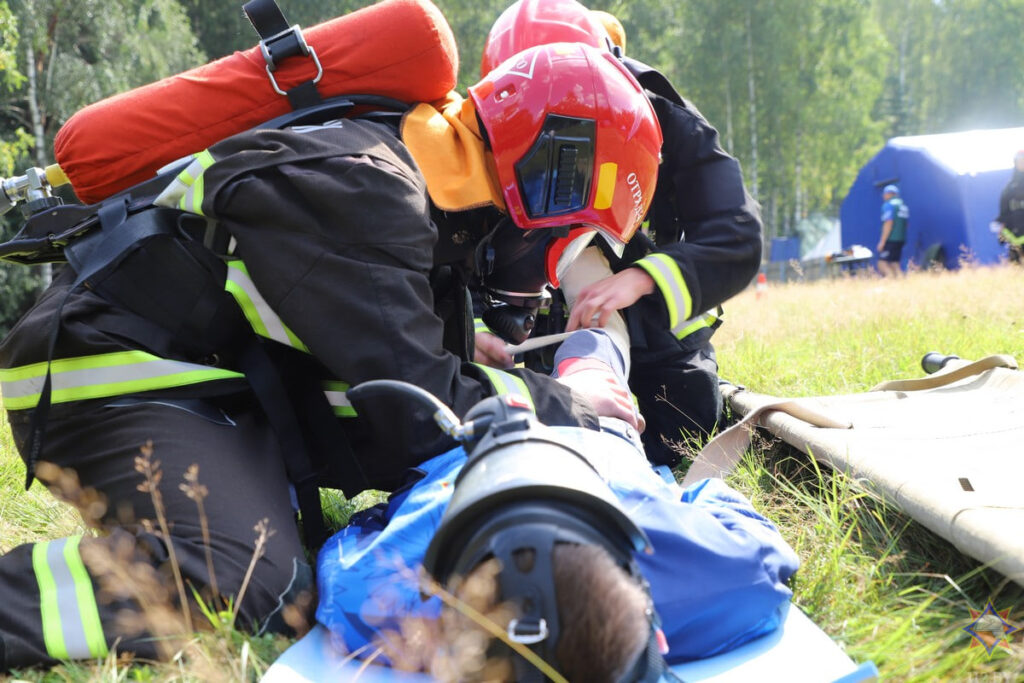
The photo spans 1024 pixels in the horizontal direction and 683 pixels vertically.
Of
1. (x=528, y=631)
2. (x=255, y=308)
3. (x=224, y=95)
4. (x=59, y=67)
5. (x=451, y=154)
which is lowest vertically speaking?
(x=528, y=631)

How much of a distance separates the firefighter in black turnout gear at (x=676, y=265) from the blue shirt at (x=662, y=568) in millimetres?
1215

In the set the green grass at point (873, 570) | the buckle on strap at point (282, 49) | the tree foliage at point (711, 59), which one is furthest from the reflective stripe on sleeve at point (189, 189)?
the tree foliage at point (711, 59)

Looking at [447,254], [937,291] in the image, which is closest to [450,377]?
[447,254]

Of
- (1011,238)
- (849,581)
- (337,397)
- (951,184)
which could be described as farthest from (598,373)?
(951,184)

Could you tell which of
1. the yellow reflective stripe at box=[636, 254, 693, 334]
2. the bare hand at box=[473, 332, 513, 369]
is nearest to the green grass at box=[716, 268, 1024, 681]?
the yellow reflective stripe at box=[636, 254, 693, 334]

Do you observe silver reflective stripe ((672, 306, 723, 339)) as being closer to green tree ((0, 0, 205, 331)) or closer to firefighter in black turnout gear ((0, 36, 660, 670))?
firefighter in black turnout gear ((0, 36, 660, 670))

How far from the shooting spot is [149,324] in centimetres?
193

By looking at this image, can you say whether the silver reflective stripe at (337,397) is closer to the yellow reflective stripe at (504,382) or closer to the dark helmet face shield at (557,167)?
the yellow reflective stripe at (504,382)

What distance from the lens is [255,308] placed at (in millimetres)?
1838

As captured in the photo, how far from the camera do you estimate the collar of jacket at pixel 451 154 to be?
2070mm

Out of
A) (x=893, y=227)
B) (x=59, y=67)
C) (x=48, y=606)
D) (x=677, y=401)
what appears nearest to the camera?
(x=48, y=606)

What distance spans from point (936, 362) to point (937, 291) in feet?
12.3

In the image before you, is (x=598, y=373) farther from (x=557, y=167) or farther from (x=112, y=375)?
(x=112, y=375)

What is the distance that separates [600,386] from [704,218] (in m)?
1.27
